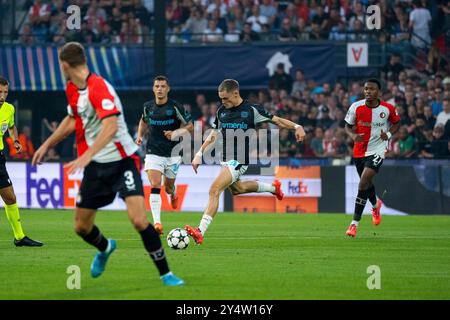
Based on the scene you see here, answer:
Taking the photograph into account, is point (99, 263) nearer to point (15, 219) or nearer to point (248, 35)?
point (15, 219)

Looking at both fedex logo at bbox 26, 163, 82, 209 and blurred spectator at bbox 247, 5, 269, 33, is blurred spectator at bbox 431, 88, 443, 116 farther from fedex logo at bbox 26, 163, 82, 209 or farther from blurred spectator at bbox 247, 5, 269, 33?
fedex logo at bbox 26, 163, 82, 209

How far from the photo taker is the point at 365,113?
59.4 feet

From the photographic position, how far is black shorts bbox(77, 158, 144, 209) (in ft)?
34.4

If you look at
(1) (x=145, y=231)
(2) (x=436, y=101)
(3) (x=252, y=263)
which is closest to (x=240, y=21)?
(2) (x=436, y=101)

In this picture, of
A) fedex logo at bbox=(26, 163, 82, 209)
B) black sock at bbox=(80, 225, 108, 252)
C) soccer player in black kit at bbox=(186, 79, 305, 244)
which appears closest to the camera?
black sock at bbox=(80, 225, 108, 252)

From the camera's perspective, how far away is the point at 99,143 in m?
9.93

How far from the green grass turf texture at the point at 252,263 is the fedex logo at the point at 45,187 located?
5.69 meters

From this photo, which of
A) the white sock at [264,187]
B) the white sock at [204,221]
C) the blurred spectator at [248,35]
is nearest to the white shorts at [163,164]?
the white sock at [264,187]

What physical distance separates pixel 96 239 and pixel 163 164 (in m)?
6.88

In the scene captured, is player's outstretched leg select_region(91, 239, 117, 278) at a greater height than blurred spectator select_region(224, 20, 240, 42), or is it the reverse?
blurred spectator select_region(224, 20, 240, 42)

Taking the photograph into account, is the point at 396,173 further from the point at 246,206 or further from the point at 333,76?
the point at 333,76

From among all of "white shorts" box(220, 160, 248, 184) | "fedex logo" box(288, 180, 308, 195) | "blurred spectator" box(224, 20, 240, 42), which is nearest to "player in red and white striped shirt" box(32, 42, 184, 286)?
"white shorts" box(220, 160, 248, 184)

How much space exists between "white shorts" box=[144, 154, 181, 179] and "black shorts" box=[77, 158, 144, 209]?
22.9 ft

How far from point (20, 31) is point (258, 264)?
20.6 metres
